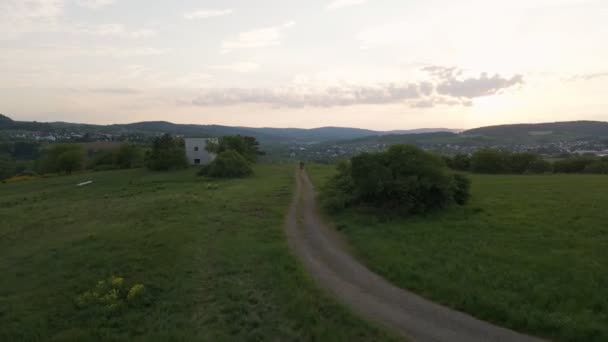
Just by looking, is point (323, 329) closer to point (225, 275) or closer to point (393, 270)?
point (393, 270)

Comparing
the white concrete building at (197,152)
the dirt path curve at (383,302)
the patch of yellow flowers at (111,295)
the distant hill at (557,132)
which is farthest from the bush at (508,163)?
the distant hill at (557,132)

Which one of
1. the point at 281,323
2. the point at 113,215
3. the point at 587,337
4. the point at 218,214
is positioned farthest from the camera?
the point at 113,215

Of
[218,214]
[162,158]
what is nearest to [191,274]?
[218,214]

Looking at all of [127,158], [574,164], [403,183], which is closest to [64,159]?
[127,158]

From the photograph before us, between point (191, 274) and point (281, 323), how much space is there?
5.05 meters

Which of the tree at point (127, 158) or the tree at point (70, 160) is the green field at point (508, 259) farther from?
the tree at point (70, 160)

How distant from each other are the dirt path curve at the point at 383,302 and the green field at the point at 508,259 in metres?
0.46

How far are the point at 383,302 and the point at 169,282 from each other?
7025 mm

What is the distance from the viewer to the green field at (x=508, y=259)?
9.23 m

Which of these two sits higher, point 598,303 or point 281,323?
point 598,303

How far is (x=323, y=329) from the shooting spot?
30.0ft

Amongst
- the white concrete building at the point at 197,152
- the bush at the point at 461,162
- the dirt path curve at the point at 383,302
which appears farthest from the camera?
the white concrete building at the point at 197,152

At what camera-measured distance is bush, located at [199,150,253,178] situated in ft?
176

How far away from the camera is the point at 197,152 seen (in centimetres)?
7694
